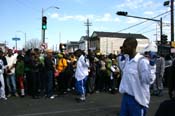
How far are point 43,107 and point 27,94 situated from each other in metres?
3.28

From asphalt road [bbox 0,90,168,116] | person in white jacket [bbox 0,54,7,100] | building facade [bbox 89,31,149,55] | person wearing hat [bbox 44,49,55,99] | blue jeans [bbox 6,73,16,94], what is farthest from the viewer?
building facade [bbox 89,31,149,55]

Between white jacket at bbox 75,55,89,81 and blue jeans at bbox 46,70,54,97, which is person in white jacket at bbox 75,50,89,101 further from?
blue jeans at bbox 46,70,54,97

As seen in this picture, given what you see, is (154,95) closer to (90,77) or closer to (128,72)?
(90,77)

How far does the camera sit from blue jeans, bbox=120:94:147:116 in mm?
6234

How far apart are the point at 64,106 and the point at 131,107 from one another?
21.4 feet

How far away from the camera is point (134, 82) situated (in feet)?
20.9

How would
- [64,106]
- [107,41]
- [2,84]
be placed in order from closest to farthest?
[64,106] < [2,84] < [107,41]

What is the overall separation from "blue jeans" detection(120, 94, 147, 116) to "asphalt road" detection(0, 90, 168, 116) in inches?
188

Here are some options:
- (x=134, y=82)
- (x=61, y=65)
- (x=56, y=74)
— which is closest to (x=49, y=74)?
(x=56, y=74)

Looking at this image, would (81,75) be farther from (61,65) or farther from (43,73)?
(61,65)

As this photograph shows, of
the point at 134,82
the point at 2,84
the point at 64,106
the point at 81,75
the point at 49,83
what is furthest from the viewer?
the point at 49,83

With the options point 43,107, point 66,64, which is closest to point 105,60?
point 66,64

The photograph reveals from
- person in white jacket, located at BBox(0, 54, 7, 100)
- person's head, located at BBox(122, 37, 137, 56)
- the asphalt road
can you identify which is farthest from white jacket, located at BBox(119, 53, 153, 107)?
person in white jacket, located at BBox(0, 54, 7, 100)

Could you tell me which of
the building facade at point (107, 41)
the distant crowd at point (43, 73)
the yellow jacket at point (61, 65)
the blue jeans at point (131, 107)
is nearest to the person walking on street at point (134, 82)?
the blue jeans at point (131, 107)
